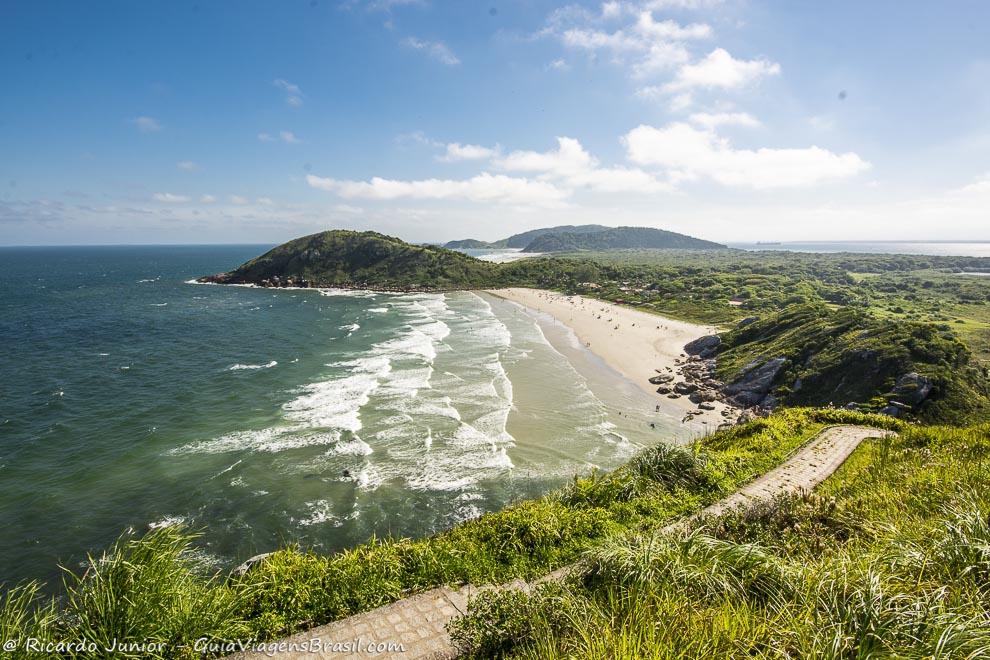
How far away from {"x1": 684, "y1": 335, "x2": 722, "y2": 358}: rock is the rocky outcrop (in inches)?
418

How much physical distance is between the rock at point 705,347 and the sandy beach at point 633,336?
5.49 feet

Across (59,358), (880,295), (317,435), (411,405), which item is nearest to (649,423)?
(411,405)

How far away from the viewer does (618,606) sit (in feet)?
23.1

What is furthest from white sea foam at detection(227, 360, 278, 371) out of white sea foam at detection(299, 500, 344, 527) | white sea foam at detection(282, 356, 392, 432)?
white sea foam at detection(299, 500, 344, 527)

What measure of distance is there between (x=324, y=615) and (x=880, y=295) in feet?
462

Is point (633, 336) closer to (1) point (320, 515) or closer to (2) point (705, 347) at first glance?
(2) point (705, 347)

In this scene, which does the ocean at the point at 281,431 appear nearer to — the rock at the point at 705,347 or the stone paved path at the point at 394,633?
the stone paved path at the point at 394,633

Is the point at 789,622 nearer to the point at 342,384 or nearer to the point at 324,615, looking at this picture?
the point at 324,615

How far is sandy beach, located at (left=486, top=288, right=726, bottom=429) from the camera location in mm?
44125

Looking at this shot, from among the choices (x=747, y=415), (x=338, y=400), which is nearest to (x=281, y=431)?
(x=338, y=400)

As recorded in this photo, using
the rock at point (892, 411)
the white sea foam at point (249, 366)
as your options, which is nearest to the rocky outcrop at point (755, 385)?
the rock at point (892, 411)

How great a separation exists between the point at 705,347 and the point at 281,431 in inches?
1959

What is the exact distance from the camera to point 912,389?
31.1m

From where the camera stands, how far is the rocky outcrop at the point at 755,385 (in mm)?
39625
